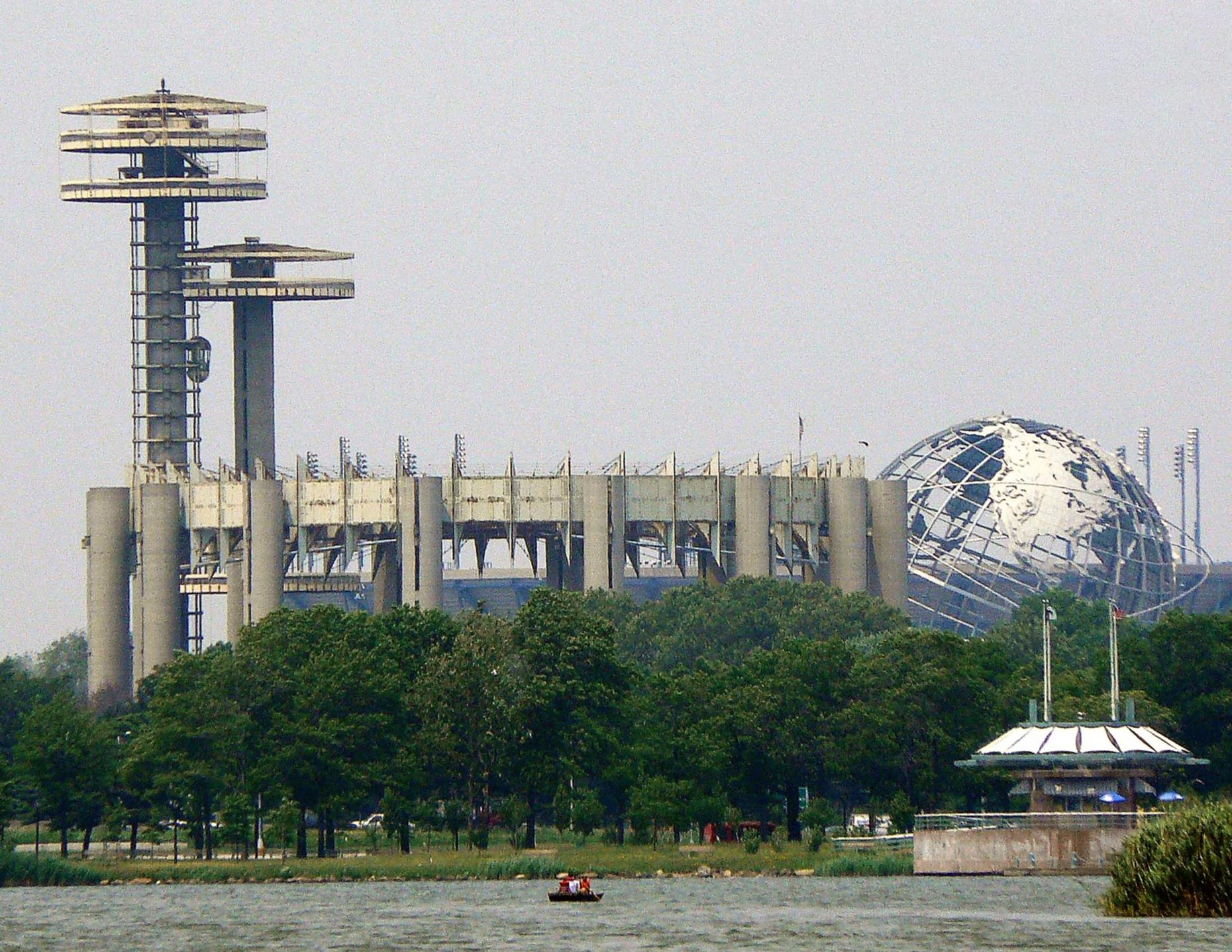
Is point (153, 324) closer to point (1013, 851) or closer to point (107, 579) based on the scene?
point (107, 579)

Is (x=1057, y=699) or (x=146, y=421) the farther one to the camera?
(x=146, y=421)

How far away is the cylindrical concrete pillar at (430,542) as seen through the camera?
549ft

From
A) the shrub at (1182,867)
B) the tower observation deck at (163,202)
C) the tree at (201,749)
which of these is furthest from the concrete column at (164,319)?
the shrub at (1182,867)

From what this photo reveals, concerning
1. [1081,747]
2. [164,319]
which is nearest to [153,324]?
[164,319]

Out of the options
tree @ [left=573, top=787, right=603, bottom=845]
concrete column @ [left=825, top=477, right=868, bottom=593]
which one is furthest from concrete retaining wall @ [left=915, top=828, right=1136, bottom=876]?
concrete column @ [left=825, top=477, right=868, bottom=593]

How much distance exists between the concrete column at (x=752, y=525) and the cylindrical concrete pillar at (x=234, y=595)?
29870 millimetres

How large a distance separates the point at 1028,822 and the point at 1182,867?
118 ft

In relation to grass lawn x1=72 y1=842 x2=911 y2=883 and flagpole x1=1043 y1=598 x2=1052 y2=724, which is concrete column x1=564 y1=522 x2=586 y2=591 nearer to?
flagpole x1=1043 y1=598 x2=1052 y2=724

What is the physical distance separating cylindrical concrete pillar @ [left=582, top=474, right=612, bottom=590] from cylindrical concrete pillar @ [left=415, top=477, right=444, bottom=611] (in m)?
8.32

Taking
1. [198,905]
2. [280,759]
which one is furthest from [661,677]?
[198,905]

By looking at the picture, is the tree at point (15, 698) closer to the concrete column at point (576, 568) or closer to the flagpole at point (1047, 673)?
the concrete column at point (576, 568)

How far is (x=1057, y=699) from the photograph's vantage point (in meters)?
129

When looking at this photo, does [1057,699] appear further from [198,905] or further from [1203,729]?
[198,905]

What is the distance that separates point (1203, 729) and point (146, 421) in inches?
3131
